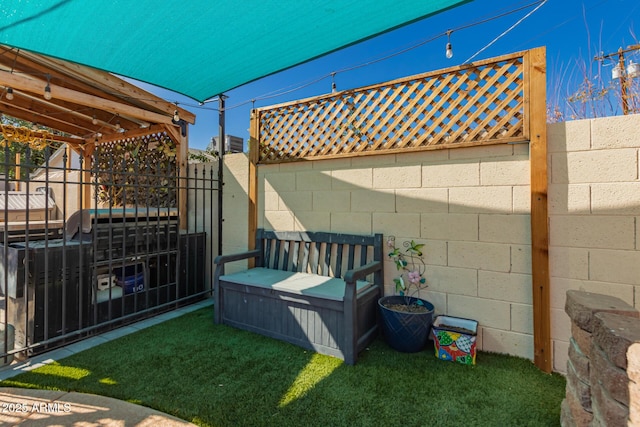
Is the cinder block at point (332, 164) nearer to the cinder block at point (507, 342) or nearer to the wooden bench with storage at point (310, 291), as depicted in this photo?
the wooden bench with storage at point (310, 291)

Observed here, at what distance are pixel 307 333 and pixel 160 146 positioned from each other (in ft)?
14.2

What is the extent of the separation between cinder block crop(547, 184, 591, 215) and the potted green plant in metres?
1.14

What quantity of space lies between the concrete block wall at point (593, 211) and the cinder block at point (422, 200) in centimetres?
84

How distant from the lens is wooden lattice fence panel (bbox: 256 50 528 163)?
8.79ft

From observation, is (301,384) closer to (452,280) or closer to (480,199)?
(452,280)

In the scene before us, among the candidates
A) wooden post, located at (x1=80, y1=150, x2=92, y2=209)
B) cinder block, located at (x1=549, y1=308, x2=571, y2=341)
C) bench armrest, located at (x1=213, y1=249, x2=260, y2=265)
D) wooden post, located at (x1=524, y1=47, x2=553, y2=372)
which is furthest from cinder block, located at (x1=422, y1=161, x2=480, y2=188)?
wooden post, located at (x1=80, y1=150, x2=92, y2=209)

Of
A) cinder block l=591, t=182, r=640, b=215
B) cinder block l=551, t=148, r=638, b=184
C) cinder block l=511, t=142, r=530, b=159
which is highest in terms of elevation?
cinder block l=511, t=142, r=530, b=159

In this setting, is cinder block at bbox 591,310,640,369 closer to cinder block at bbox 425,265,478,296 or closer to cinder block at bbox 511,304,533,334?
cinder block at bbox 511,304,533,334

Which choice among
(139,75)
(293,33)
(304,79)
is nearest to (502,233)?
(293,33)

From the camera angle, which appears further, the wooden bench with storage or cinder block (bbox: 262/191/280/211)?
cinder block (bbox: 262/191/280/211)

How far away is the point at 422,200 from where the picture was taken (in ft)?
9.95

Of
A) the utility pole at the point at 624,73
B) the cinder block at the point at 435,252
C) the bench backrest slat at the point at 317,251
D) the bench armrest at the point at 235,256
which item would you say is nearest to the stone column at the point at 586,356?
the cinder block at the point at 435,252

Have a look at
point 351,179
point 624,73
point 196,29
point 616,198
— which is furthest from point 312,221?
point 624,73

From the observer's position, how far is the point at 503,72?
8.79ft
